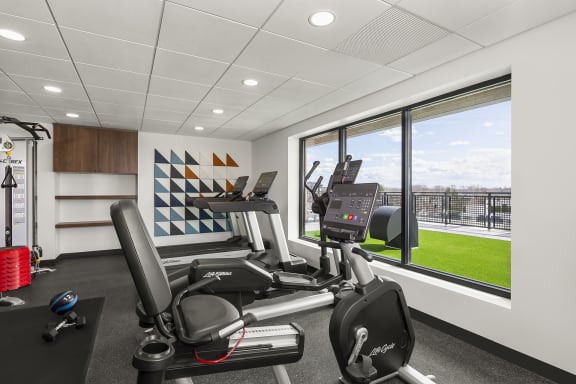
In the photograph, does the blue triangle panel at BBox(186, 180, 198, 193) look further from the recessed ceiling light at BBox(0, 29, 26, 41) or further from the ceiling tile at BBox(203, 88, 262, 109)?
the recessed ceiling light at BBox(0, 29, 26, 41)

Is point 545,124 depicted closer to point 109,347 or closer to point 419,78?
point 419,78

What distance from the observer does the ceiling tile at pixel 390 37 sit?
2.02 metres

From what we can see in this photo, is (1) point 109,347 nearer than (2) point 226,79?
Yes

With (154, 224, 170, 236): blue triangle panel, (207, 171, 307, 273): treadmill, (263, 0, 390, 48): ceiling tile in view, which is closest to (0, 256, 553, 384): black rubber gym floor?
(207, 171, 307, 273): treadmill

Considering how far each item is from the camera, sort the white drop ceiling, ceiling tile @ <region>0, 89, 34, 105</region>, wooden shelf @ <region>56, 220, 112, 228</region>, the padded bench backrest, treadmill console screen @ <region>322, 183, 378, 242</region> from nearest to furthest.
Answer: the padded bench backrest → treadmill console screen @ <region>322, 183, 378, 242</region> → the white drop ceiling → ceiling tile @ <region>0, 89, 34, 105</region> → wooden shelf @ <region>56, 220, 112, 228</region>

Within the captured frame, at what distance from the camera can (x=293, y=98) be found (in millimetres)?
→ 3703

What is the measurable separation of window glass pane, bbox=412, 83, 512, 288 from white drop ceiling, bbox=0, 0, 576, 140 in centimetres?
273

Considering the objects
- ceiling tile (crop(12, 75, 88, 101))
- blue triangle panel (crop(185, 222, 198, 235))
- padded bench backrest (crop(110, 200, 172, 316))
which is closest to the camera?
padded bench backrest (crop(110, 200, 172, 316))

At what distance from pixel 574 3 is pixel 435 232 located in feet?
24.3

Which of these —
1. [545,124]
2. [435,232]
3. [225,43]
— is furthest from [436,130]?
[225,43]

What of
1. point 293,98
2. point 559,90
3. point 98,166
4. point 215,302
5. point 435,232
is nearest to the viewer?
point 215,302

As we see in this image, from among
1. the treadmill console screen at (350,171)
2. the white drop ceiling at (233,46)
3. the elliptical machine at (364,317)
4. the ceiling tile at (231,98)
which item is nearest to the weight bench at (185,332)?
the elliptical machine at (364,317)

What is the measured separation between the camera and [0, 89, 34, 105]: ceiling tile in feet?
11.4

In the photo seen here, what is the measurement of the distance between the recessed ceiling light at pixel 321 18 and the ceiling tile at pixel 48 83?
275 cm
